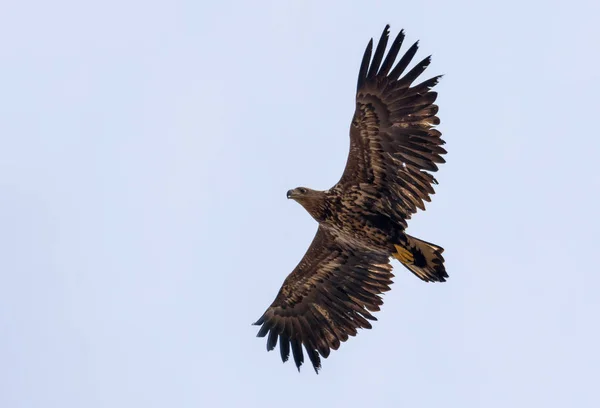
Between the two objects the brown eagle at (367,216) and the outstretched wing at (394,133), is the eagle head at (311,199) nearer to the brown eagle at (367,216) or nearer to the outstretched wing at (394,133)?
the brown eagle at (367,216)

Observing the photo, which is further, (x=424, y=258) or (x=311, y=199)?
(x=311, y=199)

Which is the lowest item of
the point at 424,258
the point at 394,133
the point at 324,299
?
the point at 424,258

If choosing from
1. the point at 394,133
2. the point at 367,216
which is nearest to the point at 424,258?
the point at 367,216

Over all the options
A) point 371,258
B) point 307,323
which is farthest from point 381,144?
point 307,323


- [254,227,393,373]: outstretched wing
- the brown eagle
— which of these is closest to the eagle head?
the brown eagle

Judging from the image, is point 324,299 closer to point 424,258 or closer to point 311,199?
point 311,199

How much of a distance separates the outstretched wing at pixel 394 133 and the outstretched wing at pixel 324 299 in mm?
1631

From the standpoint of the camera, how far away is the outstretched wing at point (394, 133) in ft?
71.9

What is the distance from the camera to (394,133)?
2217 centimetres

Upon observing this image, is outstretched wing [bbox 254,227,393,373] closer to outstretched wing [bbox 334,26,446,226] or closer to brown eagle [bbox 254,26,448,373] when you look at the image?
brown eagle [bbox 254,26,448,373]

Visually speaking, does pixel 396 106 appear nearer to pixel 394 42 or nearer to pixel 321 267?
pixel 394 42

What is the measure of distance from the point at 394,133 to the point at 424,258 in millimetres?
2341

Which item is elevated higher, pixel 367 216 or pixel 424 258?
pixel 367 216

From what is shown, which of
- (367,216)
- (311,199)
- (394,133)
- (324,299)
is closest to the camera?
(394,133)
